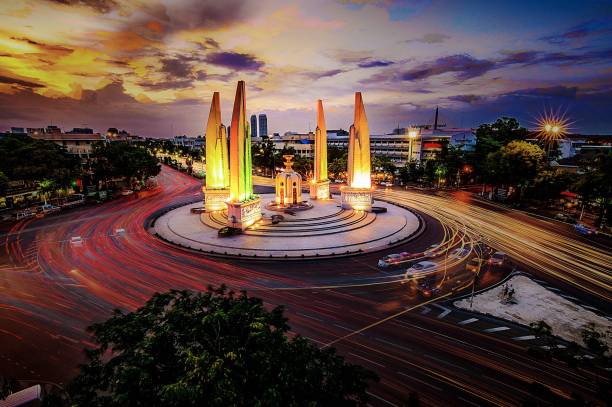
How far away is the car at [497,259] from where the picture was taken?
2600 centimetres

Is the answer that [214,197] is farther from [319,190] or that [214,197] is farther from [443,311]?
[443,311]

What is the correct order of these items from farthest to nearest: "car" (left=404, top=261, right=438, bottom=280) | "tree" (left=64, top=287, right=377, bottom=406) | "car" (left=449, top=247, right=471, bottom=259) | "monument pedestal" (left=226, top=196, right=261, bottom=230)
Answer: "monument pedestal" (left=226, top=196, right=261, bottom=230) < "car" (left=449, top=247, right=471, bottom=259) < "car" (left=404, top=261, right=438, bottom=280) < "tree" (left=64, top=287, right=377, bottom=406)

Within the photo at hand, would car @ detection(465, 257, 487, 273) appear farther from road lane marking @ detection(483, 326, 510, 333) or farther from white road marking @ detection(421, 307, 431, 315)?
white road marking @ detection(421, 307, 431, 315)

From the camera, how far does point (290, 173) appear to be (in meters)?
42.4

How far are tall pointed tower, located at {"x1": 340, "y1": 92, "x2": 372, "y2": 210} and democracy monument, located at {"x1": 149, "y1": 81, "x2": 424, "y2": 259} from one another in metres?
0.13

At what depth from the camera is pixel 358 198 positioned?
1640 inches

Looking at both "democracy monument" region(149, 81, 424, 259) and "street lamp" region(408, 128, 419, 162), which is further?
"street lamp" region(408, 128, 419, 162)

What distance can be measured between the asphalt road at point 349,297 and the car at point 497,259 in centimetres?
166

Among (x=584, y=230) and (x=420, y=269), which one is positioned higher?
(x=584, y=230)

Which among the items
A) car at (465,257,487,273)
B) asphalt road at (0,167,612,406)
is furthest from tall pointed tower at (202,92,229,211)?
car at (465,257,487,273)

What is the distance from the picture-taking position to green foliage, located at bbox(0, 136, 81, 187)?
43.5 metres

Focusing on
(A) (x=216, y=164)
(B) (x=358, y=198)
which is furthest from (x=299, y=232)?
(A) (x=216, y=164)

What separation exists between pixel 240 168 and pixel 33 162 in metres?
36.0

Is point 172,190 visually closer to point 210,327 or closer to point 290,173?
point 290,173
